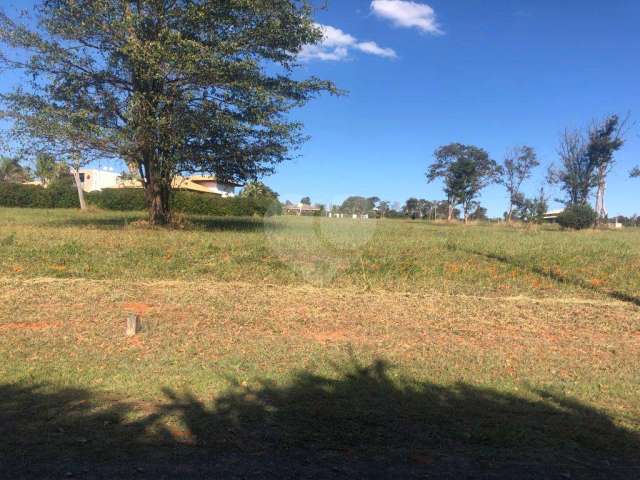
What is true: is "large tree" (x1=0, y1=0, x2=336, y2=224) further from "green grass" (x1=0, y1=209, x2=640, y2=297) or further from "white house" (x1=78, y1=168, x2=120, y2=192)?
"white house" (x1=78, y1=168, x2=120, y2=192)

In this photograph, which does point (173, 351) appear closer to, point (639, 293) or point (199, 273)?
point (199, 273)

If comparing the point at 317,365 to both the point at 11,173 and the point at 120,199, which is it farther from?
the point at 11,173

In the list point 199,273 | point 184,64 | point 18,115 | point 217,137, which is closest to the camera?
point 199,273

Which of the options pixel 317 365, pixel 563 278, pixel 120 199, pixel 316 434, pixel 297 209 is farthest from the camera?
pixel 297 209

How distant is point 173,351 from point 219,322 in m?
1.07

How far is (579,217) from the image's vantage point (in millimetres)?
33781

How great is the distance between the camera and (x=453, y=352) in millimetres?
5934

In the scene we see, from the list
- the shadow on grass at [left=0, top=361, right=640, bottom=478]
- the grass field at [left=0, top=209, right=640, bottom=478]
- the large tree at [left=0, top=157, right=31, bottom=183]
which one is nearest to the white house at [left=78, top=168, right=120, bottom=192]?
the large tree at [left=0, top=157, right=31, bottom=183]

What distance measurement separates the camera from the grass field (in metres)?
3.57

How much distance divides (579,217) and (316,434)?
3441cm

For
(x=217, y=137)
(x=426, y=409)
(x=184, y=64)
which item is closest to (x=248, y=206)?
(x=217, y=137)

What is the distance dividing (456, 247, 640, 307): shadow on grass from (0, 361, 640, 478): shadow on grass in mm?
4955

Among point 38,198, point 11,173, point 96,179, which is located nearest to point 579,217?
point 38,198

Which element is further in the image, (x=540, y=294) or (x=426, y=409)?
(x=540, y=294)
